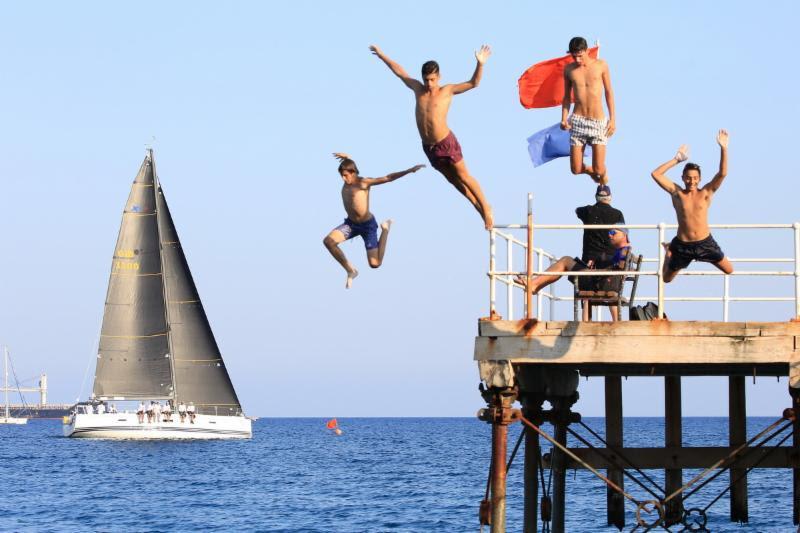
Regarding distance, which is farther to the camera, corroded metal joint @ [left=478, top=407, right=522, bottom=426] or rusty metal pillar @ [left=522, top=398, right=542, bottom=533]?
rusty metal pillar @ [left=522, top=398, right=542, bottom=533]

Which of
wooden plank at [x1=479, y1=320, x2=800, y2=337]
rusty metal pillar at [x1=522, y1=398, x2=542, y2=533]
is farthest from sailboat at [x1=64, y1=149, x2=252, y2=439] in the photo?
wooden plank at [x1=479, y1=320, x2=800, y2=337]

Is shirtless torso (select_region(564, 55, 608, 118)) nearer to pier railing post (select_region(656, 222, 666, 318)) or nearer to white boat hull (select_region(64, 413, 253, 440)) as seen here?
pier railing post (select_region(656, 222, 666, 318))

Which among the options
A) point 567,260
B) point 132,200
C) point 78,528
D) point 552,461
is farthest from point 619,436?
point 132,200

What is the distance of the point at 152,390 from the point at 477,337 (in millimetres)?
75687

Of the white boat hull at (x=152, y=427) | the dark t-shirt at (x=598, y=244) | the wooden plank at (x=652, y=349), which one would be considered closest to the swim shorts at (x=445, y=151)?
the wooden plank at (x=652, y=349)

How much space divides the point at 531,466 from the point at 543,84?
6.11 m

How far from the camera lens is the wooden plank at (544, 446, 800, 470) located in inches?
816

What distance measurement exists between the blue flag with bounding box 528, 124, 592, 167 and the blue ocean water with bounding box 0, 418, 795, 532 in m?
24.0

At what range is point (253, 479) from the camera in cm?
7200

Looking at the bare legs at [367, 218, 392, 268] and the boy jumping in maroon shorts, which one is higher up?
Result: the boy jumping in maroon shorts

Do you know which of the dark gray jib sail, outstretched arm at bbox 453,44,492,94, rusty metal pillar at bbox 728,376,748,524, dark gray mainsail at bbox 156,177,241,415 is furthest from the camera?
dark gray mainsail at bbox 156,177,241,415

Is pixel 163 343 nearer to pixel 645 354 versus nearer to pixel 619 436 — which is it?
pixel 619 436

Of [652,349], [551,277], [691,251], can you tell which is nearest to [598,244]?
[551,277]

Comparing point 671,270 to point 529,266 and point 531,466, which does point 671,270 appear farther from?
point 531,466
